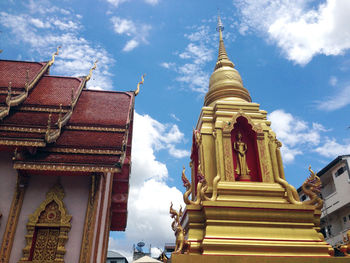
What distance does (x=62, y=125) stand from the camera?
25.7 feet

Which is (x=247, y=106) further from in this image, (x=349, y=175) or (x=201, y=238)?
(x=349, y=175)

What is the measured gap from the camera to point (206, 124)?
339 inches

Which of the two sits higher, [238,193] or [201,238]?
[238,193]

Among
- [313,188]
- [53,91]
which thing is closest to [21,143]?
[53,91]

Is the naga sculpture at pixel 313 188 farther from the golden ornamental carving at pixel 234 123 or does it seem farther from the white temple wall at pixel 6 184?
the white temple wall at pixel 6 184

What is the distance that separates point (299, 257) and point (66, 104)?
707cm

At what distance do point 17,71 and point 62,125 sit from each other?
3647mm

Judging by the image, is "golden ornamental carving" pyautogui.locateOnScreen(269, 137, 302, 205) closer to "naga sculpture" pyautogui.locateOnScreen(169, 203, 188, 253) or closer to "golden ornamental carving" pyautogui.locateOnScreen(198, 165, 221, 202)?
"golden ornamental carving" pyautogui.locateOnScreen(198, 165, 221, 202)

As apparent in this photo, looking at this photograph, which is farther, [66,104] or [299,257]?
[66,104]

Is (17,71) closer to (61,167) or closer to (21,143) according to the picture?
(21,143)

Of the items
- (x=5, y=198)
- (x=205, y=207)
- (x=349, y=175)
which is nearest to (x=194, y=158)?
(x=205, y=207)

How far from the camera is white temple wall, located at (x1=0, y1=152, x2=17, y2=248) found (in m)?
6.59

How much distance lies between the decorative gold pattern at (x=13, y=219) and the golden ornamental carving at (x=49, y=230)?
0.98ft

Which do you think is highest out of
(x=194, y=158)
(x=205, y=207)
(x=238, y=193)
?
(x=194, y=158)
